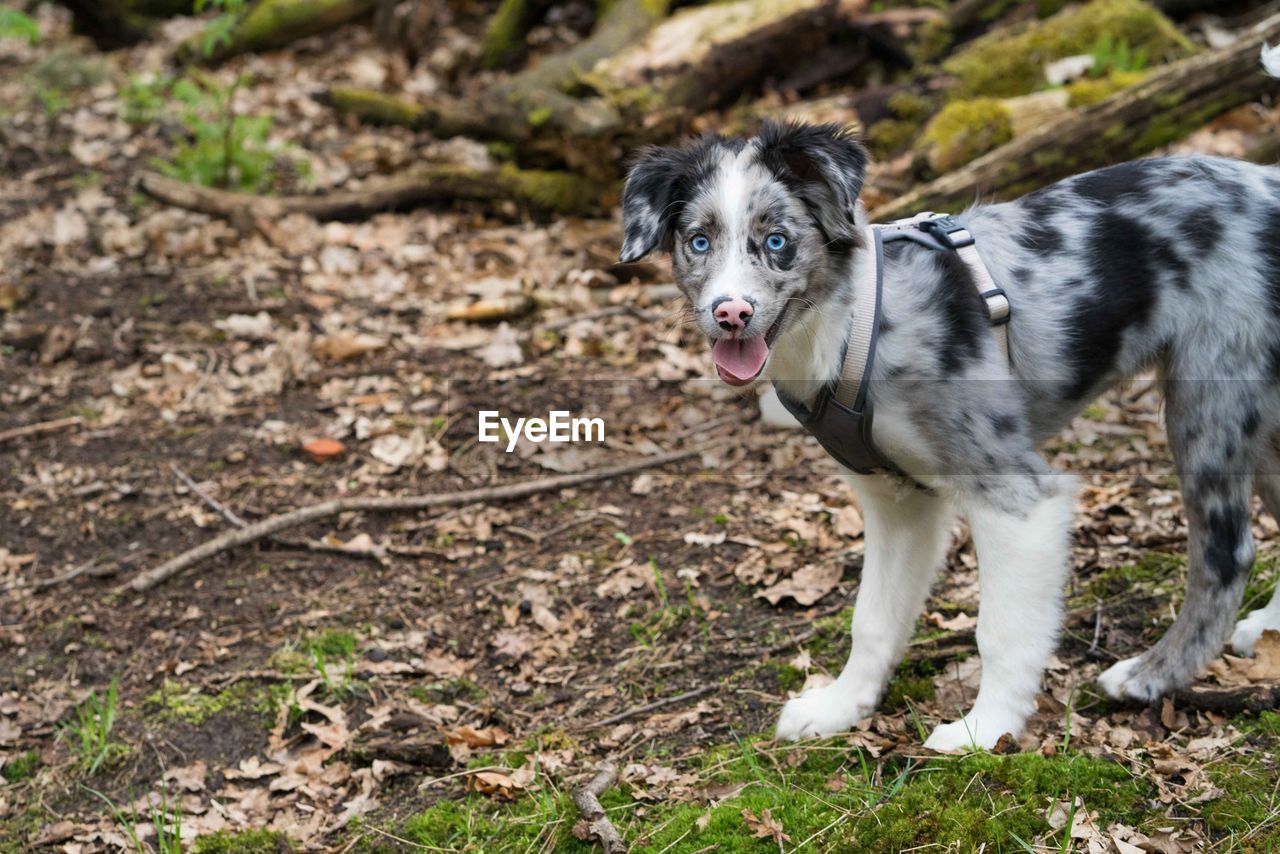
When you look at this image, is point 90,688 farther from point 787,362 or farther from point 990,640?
point 990,640

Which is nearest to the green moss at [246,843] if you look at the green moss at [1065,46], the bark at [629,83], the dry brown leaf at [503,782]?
the dry brown leaf at [503,782]

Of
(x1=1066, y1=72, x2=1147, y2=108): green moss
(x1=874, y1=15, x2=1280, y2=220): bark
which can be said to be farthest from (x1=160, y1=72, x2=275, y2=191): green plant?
(x1=1066, y1=72, x2=1147, y2=108): green moss

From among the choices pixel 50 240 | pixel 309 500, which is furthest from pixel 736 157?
pixel 50 240

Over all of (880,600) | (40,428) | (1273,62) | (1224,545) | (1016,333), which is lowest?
(40,428)

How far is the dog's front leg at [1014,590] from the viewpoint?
3707 mm

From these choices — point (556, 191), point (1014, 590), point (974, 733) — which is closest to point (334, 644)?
point (974, 733)

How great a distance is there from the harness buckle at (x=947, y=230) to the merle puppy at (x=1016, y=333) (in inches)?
2.7

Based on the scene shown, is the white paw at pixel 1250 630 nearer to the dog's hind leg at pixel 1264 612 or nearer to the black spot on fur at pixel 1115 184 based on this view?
the dog's hind leg at pixel 1264 612

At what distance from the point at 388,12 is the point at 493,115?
4172 mm

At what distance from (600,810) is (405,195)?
21.0 ft

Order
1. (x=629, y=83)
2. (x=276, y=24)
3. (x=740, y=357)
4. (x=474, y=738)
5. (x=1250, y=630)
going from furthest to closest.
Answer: (x=276, y=24)
(x=629, y=83)
(x=474, y=738)
(x=1250, y=630)
(x=740, y=357)

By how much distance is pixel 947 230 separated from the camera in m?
3.91

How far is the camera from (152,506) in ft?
20.0

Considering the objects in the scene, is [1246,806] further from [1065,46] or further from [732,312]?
[1065,46]
